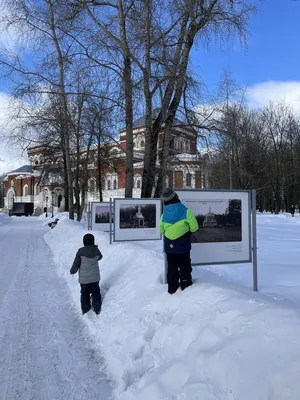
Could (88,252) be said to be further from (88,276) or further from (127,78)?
(127,78)

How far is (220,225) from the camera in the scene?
19.5 feet

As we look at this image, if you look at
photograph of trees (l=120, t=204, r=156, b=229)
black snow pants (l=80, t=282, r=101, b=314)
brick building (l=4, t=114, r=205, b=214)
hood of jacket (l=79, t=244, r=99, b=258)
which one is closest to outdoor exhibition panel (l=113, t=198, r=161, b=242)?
photograph of trees (l=120, t=204, r=156, b=229)

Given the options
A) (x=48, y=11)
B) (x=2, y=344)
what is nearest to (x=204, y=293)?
(x=2, y=344)

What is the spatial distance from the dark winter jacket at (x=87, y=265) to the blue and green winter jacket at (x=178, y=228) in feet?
5.48

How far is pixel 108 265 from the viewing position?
824cm

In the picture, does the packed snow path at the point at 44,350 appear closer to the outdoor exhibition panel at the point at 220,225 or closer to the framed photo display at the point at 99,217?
the outdoor exhibition panel at the point at 220,225

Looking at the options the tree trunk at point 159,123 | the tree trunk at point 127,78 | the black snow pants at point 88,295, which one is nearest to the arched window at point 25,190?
the tree trunk at point 159,123

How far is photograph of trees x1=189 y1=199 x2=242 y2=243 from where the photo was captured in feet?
19.1

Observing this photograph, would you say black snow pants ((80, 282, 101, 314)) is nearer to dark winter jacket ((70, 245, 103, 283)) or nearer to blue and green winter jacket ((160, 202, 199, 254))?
dark winter jacket ((70, 245, 103, 283))

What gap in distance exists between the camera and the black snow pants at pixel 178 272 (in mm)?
5109

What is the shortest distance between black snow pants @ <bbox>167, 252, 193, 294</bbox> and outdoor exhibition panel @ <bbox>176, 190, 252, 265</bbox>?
0.54 m

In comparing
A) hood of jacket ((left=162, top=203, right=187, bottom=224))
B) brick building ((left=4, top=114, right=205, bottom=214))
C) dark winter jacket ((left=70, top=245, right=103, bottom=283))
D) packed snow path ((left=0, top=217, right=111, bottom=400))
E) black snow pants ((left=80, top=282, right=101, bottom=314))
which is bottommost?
packed snow path ((left=0, top=217, right=111, bottom=400))

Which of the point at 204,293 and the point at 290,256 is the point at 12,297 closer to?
the point at 204,293

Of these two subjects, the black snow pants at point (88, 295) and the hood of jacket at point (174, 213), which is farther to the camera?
the black snow pants at point (88, 295)
